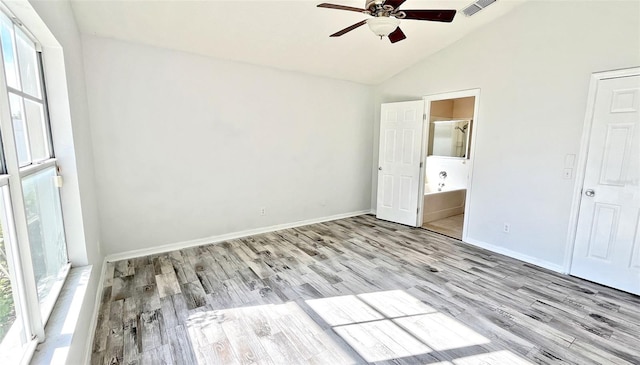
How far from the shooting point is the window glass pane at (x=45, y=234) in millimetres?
1475

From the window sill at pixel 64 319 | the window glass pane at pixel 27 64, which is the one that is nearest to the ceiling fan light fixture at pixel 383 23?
the window glass pane at pixel 27 64

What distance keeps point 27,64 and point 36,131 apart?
400 mm

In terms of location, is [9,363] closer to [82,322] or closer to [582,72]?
[82,322]

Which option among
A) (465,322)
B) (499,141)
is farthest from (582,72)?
(465,322)

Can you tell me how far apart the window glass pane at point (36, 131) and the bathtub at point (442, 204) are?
476cm

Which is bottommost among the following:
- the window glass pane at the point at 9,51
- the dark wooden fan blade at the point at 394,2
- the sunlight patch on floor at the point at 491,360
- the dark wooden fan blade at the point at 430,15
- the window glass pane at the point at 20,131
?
the sunlight patch on floor at the point at 491,360

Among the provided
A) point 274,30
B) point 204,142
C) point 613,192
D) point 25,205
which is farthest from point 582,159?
point 25,205

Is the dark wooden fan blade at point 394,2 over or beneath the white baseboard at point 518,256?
over

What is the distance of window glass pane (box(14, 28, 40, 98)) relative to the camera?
5.12 feet

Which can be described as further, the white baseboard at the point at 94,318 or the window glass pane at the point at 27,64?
the white baseboard at the point at 94,318

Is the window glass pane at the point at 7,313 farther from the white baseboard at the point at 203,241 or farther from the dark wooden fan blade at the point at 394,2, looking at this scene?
the dark wooden fan blade at the point at 394,2

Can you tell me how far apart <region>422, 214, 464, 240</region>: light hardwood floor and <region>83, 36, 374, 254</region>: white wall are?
5.77ft

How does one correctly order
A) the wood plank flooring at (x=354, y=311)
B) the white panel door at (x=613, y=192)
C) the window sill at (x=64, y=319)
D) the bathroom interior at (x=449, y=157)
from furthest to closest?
the bathroom interior at (x=449, y=157), the white panel door at (x=613, y=192), the wood plank flooring at (x=354, y=311), the window sill at (x=64, y=319)

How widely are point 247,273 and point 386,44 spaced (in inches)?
135
